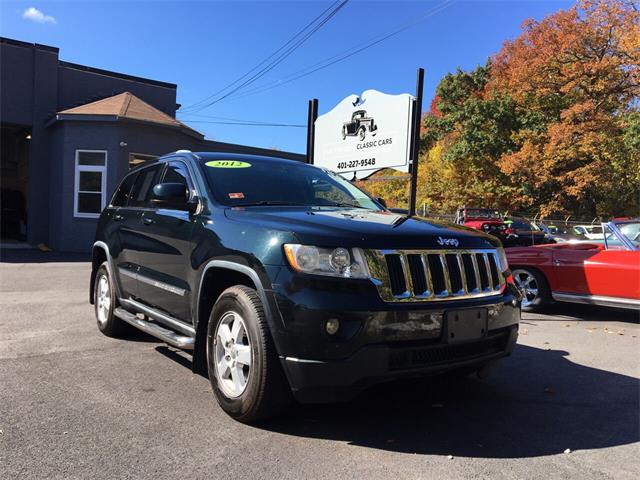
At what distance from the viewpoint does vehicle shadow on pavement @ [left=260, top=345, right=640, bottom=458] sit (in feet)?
10.5

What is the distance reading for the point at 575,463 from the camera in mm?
2973

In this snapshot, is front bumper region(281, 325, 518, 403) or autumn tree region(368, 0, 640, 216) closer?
front bumper region(281, 325, 518, 403)

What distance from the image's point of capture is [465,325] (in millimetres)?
3246

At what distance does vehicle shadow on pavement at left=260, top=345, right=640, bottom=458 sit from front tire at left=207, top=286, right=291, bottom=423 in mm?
246

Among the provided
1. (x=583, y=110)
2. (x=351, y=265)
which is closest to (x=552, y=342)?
(x=351, y=265)

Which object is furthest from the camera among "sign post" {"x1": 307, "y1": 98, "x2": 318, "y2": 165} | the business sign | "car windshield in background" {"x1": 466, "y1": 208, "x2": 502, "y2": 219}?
"car windshield in background" {"x1": 466, "y1": 208, "x2": 502, "y2": 219}

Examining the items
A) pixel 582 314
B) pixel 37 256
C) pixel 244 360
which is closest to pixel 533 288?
pixel 582 314

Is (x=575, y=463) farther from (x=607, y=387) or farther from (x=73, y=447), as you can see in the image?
(x=73, y=447)

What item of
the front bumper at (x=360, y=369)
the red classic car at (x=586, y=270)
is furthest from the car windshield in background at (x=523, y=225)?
the front bumper at (x=360, y=369)

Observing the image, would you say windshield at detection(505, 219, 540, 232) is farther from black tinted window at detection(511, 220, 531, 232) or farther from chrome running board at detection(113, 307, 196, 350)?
chrome running board at detection(113, 307, 196, 350)

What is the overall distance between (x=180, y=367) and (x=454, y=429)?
2437 mm

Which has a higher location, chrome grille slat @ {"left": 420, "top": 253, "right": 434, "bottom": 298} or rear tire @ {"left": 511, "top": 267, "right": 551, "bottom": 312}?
chrome grille slat @ {"left": 420, "top": 253, "right": 434, "bottom": 298}

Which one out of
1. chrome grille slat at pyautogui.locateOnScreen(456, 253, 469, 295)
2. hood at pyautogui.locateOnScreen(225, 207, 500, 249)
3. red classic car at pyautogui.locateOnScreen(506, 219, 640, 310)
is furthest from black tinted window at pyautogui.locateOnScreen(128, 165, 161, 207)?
red classic car at pyautogui.locateOnScreen(506, 219, 640, 310)

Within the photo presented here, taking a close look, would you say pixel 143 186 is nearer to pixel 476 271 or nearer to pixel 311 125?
pixel 476 271
